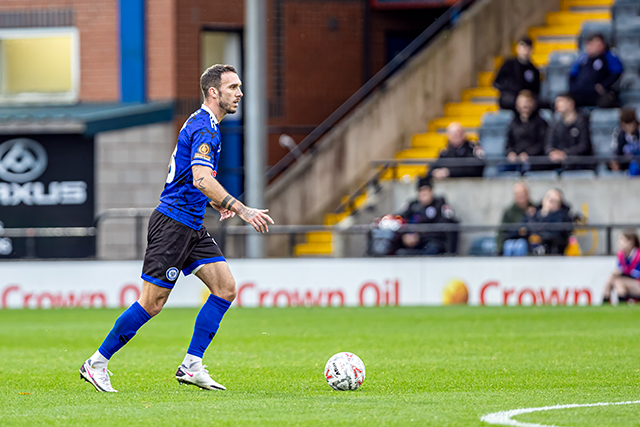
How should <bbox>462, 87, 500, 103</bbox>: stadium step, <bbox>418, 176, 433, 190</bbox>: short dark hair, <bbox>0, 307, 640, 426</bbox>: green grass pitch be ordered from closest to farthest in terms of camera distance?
<bbox>0, 307, 640, 426</bbox>: green grass pitch
<bbox>418, 176, 433, 190</bbox>: short dark hair
<bbox>462, 87, 500, 103</bbox>: stadium step

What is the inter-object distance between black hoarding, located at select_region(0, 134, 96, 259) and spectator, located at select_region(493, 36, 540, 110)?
849 centimetres

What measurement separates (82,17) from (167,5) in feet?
6.60

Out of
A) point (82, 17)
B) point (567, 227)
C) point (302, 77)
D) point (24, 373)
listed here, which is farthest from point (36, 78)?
point (24, 373)

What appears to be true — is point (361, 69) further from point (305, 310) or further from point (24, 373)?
point (24, 373)

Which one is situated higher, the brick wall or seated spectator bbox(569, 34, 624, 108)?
seated spectator bbox(569, 34, 624, 108)

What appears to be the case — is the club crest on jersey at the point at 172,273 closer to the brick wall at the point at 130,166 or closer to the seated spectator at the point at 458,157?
the seated spectator at the point at 458,157

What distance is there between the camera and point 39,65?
25.7 m

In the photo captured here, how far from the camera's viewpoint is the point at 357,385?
26.9ft

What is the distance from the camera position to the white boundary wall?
18188 millimetres

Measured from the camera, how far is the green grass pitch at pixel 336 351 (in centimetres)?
693

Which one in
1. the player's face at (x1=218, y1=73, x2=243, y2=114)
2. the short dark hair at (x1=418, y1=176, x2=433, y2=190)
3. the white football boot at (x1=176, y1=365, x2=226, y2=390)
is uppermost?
the player's face at (x1=218, y1=73, x2=243, y2=114)

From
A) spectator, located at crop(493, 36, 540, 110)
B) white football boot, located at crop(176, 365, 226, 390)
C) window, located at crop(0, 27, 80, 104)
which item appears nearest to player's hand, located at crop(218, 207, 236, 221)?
white football boot, located at crop(176, 365, 226, 390)

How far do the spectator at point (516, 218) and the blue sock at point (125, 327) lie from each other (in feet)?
37.1

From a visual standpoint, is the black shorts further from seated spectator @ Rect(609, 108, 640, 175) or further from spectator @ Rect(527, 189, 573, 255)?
seated spectator @ Rect(609, 108, 640, 175)
